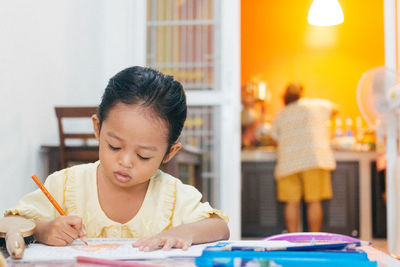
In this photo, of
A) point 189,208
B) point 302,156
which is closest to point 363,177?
point 302,156

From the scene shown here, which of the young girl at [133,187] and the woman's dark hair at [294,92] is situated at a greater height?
the woman's dark hair at [294,92]

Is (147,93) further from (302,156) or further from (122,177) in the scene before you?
(302,156)

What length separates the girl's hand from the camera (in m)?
0.96

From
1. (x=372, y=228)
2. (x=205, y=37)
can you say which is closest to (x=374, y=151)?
(x=372, y=228)

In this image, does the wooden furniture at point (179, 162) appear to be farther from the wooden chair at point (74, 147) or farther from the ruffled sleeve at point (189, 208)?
the ruffled sleeve at point (189, 208)

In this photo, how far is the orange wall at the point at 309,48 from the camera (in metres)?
6.06

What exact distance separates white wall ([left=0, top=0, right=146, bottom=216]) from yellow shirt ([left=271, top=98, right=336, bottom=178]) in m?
1.70

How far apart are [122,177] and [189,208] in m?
0.19

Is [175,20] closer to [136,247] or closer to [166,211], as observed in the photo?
[166,211]

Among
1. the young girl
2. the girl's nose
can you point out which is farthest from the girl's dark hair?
the girl's nose

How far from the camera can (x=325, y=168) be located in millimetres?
4480

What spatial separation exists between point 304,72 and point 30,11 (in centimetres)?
413

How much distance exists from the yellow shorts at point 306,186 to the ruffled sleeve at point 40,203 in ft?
11.7

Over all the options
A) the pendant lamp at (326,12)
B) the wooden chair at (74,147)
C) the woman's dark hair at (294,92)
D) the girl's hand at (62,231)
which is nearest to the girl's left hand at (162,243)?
the girl's hand at (62,231)
